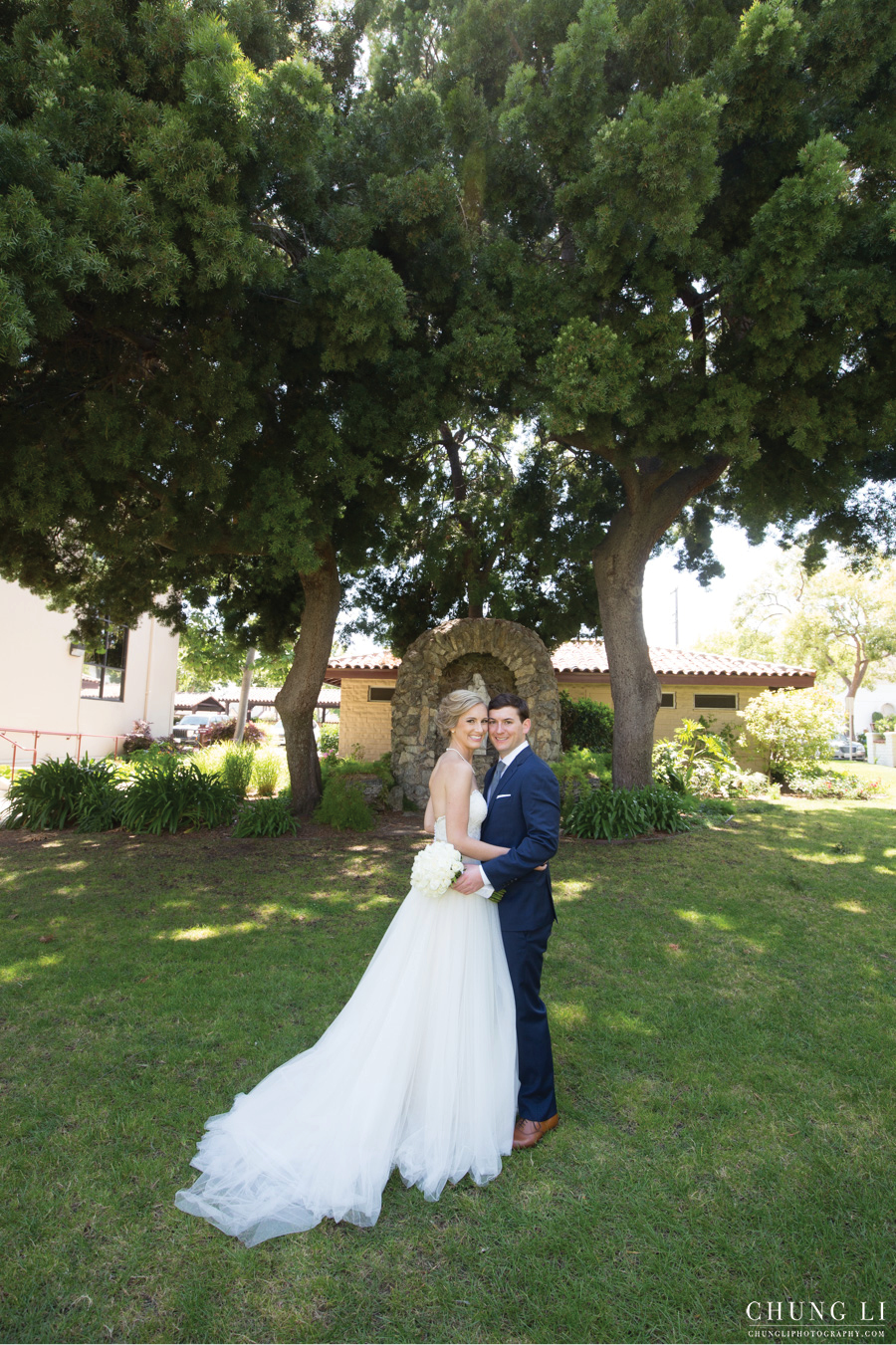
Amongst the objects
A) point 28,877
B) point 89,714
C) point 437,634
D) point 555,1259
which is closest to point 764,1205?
point 555,1259

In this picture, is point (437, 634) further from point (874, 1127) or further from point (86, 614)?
point (874, 1127)

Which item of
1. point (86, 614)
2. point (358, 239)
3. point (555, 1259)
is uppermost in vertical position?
point (358, 239)

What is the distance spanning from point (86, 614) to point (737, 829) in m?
11.3

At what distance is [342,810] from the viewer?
38.9ft

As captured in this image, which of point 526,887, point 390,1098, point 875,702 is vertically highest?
point 875,702

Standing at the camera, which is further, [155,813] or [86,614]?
[86,614]

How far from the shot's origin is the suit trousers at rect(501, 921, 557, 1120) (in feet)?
11.2

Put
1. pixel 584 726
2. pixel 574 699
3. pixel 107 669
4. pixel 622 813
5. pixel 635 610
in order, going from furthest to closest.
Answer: pixel 574 699
pixel 107 669
pixel 584 726
pixel 635 610
pixel 622 813

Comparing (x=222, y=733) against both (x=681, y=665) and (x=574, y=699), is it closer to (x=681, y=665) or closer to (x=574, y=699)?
(x=574, y=699)

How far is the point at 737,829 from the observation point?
37.4ft

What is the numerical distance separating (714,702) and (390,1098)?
64.4ft

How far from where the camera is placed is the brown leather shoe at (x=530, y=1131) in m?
3.38

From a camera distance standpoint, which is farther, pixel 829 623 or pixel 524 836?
pixel 829 623

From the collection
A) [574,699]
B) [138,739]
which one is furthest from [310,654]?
[574,699]
